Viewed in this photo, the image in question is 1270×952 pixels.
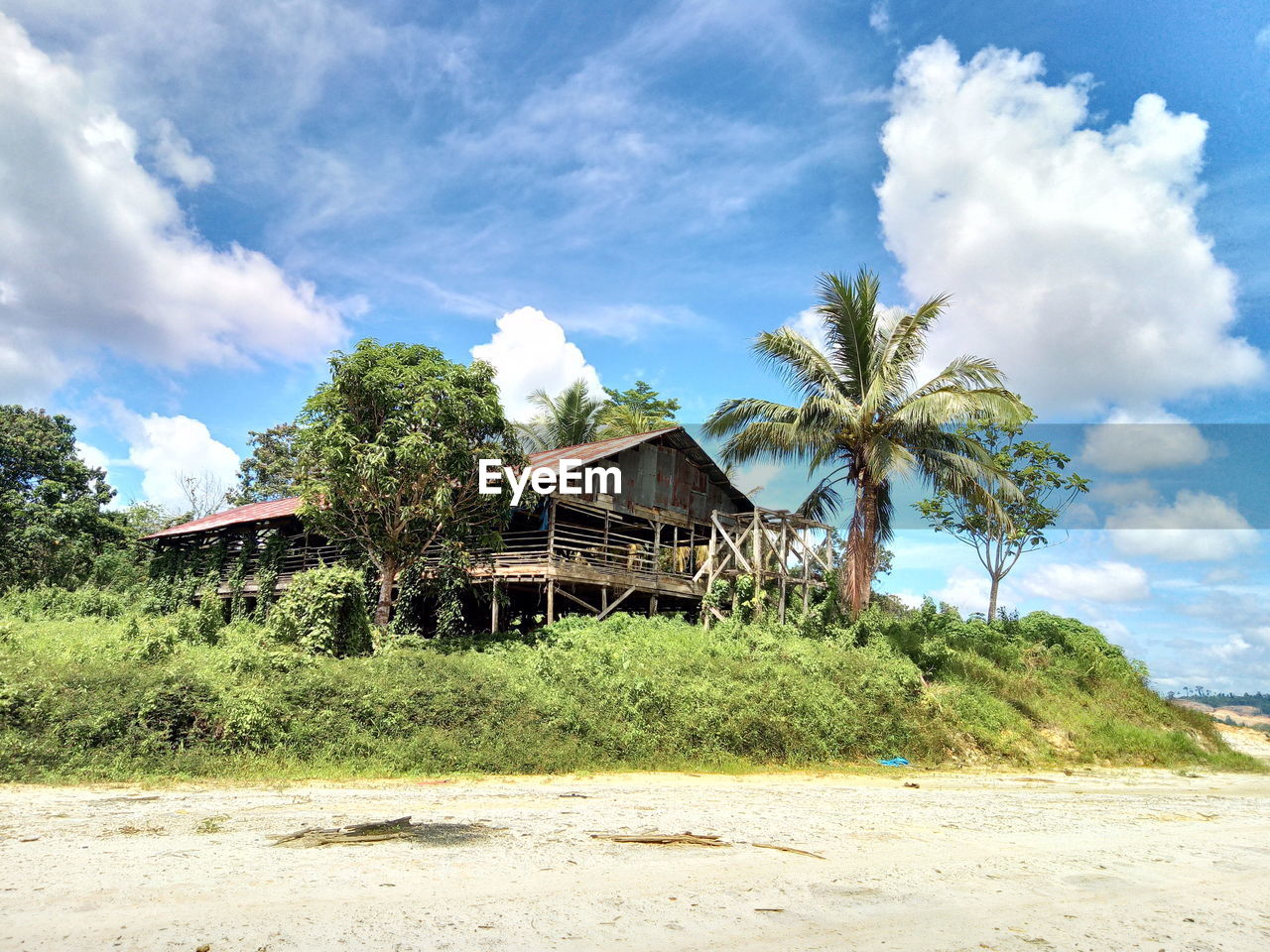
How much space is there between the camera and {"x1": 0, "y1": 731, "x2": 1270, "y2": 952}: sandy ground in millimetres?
4598

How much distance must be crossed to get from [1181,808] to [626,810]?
28.6 feet

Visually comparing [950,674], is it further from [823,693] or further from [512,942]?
[512,942]

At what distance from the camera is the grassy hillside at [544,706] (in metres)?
10.5

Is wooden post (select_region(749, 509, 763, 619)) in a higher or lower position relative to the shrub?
higher

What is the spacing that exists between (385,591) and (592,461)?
23.0 ft

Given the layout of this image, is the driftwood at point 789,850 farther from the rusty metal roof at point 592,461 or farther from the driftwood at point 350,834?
the rusty metal roof at point 592,461

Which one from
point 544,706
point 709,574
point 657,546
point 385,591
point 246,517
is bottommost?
point 544,706

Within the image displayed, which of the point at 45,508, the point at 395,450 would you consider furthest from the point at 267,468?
the point at 395,450

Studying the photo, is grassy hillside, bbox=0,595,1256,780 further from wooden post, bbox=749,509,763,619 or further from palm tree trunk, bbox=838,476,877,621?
wooden post, bbox=749,509,763,619

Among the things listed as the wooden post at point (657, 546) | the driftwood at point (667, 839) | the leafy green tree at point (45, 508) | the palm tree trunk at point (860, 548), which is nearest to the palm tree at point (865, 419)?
the palm tree trunk at point (860, 548)

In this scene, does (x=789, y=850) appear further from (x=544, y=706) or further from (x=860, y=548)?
(x=860, y=548)

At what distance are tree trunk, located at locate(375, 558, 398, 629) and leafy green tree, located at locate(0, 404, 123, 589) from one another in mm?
20263

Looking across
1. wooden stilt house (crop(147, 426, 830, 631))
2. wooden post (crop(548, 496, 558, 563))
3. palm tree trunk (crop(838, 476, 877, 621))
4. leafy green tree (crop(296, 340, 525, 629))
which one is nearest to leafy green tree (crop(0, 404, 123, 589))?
wooden stilt house (crop(147, 426, 830, 631))

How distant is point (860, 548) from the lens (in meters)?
18.6
